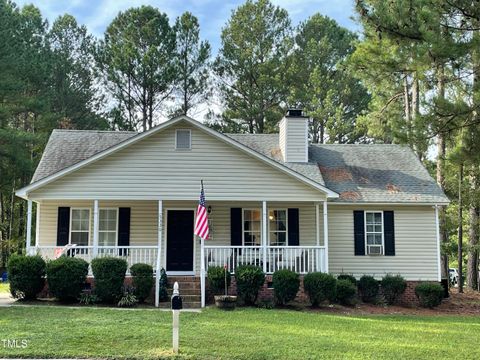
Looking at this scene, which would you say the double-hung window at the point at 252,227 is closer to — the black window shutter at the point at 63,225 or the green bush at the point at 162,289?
the green bush at the point at 162,289

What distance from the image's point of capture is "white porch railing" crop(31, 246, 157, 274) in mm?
14266

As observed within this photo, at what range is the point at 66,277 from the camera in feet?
41.8

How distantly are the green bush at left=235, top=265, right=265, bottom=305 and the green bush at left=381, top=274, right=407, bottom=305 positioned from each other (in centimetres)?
394

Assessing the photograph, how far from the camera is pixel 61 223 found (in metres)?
15.6

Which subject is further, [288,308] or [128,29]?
[128,29]

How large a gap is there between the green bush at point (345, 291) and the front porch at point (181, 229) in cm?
111

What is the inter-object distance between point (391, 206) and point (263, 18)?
18591mm

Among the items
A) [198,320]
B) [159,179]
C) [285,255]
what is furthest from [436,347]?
[159,179]

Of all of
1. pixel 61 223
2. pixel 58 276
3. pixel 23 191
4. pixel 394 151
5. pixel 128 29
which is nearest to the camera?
pixel 58 276

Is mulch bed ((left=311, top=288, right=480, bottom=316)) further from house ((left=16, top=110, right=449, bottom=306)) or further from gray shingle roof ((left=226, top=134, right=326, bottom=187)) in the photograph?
gray shingle roof ((left=226, top=134, right=326, bottom=187))

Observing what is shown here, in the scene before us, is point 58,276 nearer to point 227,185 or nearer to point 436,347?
point 227,185

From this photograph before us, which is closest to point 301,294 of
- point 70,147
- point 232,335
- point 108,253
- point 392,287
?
point 392,287

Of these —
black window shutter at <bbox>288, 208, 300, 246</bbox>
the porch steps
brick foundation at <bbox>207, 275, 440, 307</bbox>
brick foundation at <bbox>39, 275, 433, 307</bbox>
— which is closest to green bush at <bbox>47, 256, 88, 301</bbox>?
brick foundation at <bbox>39, 275, 433, 307</bbox>

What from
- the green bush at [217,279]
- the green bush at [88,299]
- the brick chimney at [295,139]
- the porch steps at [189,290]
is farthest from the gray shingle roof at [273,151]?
the green bush at [88,299]
